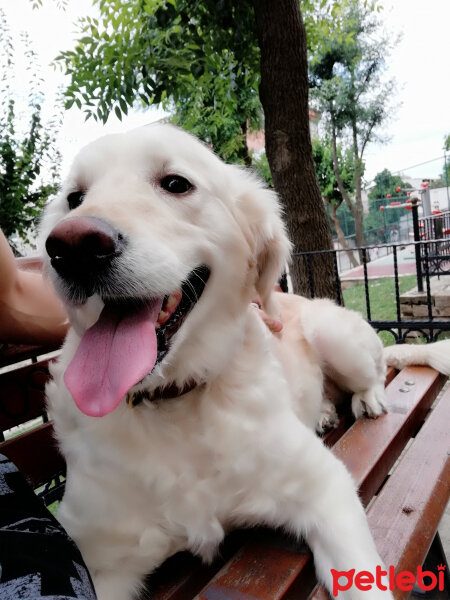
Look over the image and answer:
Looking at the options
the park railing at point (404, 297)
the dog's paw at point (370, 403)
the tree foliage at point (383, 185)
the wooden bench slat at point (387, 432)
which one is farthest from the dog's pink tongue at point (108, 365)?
the tree foliage at point (383, 185)

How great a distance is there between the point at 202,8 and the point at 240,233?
12.0ft

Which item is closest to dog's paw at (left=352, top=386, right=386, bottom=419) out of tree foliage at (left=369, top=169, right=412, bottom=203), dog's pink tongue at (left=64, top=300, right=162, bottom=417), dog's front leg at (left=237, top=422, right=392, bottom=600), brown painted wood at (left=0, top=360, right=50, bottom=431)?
dog's front leg at (left=237, top=422, right=392, bottom=600)

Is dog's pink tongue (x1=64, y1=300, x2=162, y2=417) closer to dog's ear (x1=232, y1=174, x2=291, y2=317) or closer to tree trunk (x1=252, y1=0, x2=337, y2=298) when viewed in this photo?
dog's ear (x1=232, y1=174, x2=291, y2=317)

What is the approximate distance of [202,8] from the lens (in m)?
4.09

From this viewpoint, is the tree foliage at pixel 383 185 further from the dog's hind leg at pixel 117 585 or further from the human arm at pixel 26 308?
the dog's hind leg at pixel 117 585

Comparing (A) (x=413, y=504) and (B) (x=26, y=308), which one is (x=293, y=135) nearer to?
(B) (x=26, y=308)

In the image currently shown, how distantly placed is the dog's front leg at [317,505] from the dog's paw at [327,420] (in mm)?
738

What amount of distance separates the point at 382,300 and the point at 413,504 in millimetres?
8099

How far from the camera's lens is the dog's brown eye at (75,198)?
1.37 metres

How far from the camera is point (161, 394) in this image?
4.07ft

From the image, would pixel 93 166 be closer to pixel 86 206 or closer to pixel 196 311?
pixel 86 206

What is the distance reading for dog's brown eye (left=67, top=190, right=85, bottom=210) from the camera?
137cm

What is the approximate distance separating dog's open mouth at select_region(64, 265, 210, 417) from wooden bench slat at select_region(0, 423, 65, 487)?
729 millimetres

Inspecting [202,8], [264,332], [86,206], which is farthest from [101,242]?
[202,8]
